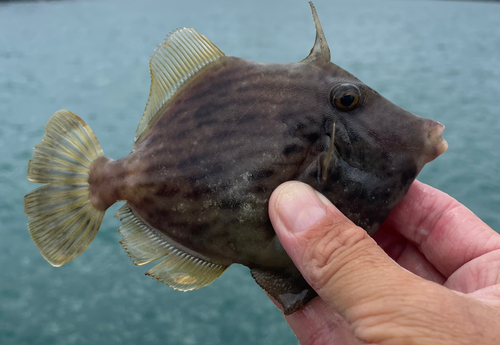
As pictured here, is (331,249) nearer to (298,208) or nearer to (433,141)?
(298,208)

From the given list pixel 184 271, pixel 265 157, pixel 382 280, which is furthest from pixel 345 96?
pixel 184 271

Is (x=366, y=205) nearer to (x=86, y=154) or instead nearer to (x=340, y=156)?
(x=340, y=156)

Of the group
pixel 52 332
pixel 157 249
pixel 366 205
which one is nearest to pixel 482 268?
pixel 366 205

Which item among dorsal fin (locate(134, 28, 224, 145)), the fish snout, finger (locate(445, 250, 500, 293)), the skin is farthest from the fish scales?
finger (locate(445, 250, 500, 293))

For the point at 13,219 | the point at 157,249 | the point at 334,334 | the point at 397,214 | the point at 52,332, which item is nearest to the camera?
the point at 157,249

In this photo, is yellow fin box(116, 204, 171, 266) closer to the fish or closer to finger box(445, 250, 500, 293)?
the fish

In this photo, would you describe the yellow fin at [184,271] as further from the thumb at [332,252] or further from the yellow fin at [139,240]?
the thumb at [332,252]
